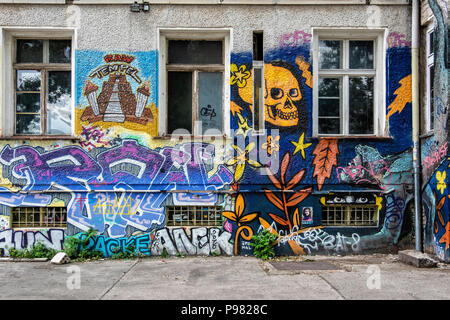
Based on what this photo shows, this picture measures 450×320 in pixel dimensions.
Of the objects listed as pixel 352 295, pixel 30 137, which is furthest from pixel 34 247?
pixel 352 295

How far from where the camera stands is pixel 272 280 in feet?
21.6

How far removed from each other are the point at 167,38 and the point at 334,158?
3.82m

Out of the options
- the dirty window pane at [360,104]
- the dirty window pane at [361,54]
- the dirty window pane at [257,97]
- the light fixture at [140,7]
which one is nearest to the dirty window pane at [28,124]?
the light fixture at [140,7]

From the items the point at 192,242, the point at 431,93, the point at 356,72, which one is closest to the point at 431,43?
the point at 431,93

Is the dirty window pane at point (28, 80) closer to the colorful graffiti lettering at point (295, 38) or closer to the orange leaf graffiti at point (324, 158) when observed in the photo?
the colorful graffiti lettering at point (295, 38)

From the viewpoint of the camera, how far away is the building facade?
8398mm

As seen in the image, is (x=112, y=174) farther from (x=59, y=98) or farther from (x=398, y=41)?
(x=398, y=41)

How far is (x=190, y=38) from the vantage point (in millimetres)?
8727

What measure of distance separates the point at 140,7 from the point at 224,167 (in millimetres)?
3294

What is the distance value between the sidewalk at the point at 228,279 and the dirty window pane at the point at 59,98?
266 cm

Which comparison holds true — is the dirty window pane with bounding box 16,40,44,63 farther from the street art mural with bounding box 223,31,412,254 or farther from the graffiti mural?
the street art mural with bounding box 223,31,412,254

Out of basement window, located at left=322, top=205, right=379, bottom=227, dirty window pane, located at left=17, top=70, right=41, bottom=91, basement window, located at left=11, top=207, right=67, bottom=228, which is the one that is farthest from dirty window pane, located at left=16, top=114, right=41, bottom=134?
basement window, located at left=322, top=205, right=379, bottom=227

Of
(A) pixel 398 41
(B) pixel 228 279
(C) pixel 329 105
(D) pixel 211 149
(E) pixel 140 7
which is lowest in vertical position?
(B) pixel 228 279

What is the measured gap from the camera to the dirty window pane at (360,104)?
344 inches
